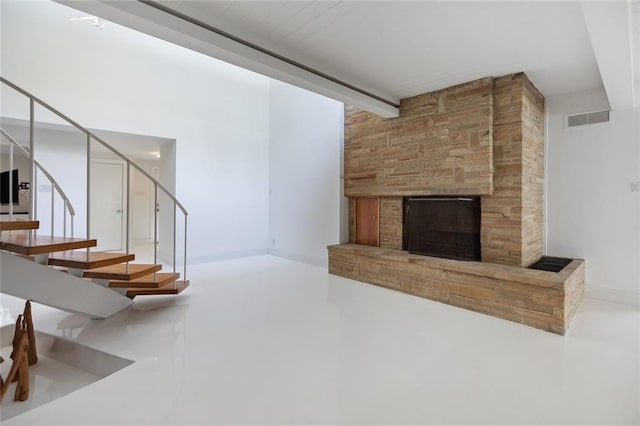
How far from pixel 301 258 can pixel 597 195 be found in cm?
459

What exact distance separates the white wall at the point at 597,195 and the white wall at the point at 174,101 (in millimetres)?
5150

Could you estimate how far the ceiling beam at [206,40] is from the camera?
6.77ft

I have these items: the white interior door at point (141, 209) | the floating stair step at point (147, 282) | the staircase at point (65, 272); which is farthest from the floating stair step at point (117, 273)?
the white interior door at point (141, 209)

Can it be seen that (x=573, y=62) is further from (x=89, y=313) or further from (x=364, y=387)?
(x=89, y=313)

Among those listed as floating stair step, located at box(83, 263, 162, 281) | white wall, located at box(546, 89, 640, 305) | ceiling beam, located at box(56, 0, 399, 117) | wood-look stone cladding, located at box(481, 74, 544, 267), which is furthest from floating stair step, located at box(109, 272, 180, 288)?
white wall, located at box(546, 89, 640, 305)

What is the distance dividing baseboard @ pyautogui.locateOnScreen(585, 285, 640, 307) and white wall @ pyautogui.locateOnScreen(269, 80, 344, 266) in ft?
11.5

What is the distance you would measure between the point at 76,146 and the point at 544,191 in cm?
722

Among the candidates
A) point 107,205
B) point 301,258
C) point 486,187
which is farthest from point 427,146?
point 107,205

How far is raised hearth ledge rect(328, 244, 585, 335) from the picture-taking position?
2811 mm

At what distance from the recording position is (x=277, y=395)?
6.08ft

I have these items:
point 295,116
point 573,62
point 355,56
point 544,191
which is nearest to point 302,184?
point 295,116

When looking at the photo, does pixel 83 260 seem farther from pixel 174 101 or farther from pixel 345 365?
pixel 174 101

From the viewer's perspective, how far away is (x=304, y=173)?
608cm

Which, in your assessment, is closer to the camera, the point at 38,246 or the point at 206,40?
the point at 38,246
